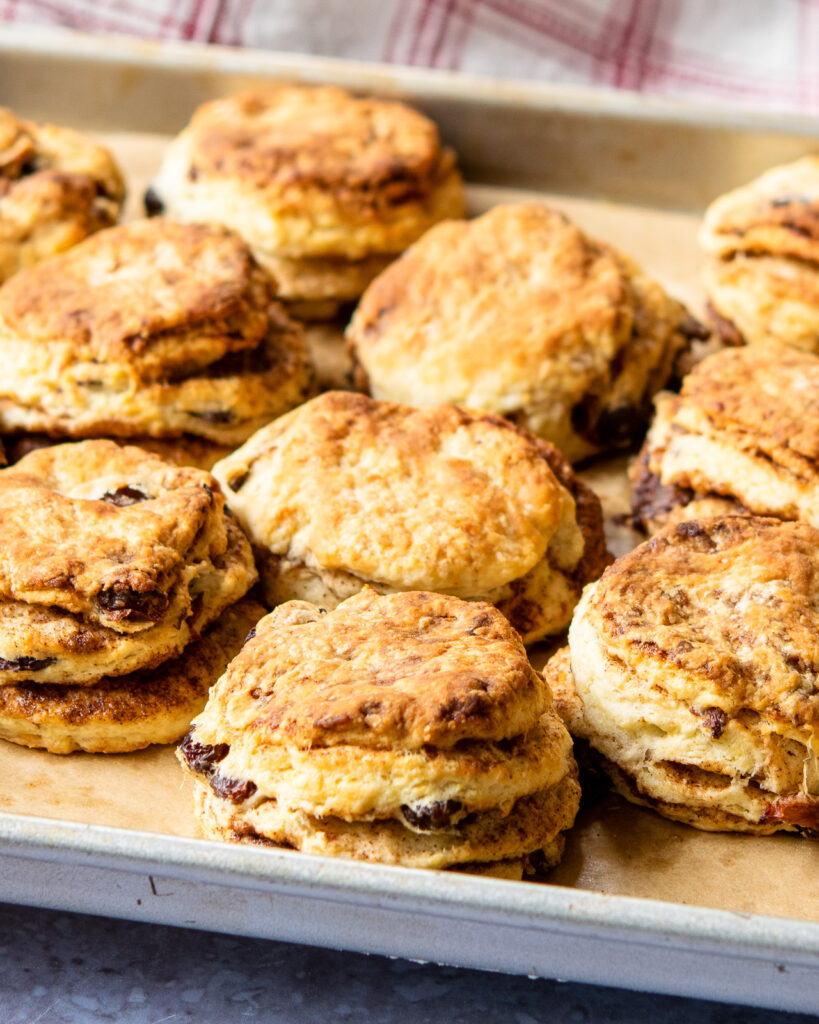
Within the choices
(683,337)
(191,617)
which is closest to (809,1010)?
(191,617)

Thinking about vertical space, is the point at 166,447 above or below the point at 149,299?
below

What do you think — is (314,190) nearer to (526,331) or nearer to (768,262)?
(526,331)

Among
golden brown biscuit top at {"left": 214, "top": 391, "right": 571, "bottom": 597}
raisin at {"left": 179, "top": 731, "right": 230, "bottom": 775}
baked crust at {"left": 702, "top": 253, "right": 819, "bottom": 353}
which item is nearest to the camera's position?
raisin at {"left": 179, "top": 731, "right": 230, "bottom": 775}

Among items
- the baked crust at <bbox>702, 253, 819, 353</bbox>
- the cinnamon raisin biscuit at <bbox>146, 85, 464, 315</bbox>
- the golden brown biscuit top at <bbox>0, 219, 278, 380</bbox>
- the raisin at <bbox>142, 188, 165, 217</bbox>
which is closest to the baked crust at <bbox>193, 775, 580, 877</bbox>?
the golden brown biscuit top at <bbox>0, 219, 278, 380</bbox>

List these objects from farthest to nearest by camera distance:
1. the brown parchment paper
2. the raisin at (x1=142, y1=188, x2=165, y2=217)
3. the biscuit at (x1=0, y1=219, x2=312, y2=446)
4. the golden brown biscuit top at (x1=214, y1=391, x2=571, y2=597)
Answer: the raisin at (x1=142, y1=188, x2=165, y2=217) → the biscuit at (x1=0, y1=219, x2=312, y2=446) → the golden brown biscuit top at (x1=214, y1=391, x2=571, y2=597) → the brown parchment paper

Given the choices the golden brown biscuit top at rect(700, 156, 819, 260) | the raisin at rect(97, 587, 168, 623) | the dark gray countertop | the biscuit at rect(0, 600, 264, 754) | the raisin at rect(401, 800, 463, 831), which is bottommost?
the dark gray countertop

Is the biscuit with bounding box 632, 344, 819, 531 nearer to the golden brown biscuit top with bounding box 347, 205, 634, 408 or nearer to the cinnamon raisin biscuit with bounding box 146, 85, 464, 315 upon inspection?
the golden brown biscuit top with bounding box 347, 205, 634, 408

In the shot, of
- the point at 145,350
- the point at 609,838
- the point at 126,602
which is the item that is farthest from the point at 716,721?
the point at 145,350
